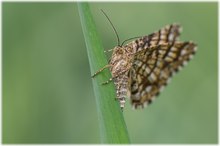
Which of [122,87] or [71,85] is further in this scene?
[71,85]

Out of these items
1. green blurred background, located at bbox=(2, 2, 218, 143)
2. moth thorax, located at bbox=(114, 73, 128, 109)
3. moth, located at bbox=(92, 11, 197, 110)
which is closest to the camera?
moth thorax, located at bbox=(114, 73, 128, 109)

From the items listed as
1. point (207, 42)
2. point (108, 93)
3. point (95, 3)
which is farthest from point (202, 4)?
point (108, 93)

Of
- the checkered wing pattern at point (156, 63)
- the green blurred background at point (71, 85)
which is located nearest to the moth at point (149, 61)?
the checkered wing pattern at point (156, 63)

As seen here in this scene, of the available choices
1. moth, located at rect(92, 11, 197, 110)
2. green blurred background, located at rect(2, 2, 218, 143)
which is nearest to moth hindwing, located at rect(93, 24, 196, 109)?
moth, located at rect(92, 11, 197, 110)

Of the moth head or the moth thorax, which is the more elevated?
the moth head

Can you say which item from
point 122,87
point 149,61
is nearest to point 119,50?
point 149,61

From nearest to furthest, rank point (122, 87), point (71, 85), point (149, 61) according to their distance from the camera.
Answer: point (122, 87) → point (149, 61) → point (71, 85)

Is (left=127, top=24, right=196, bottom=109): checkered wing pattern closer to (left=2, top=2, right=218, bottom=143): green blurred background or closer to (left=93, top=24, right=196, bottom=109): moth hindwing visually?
(left=93, top=24, right=196, bottom=109): moth hindwing

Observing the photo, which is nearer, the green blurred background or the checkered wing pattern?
the checkered wing pattern

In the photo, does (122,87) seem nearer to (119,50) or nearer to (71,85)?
(119,50)
